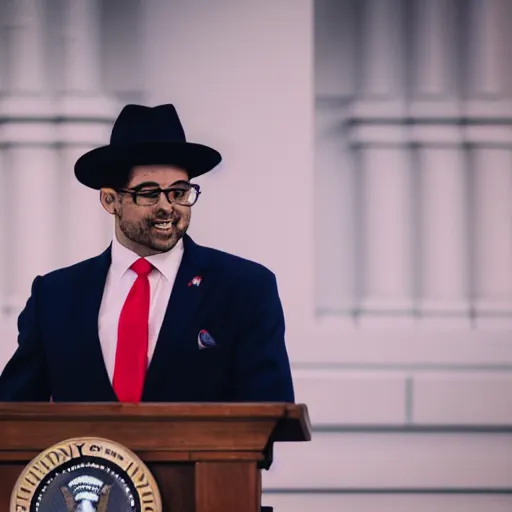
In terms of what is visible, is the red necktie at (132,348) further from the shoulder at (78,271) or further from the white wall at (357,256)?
the white wall at (357,256)

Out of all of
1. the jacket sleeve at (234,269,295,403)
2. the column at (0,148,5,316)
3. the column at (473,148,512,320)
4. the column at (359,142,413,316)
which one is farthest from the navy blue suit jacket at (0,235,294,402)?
the column at (473,148,512,320)

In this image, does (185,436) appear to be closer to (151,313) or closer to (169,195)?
(151,313)

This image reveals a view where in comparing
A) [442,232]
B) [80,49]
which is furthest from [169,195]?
[442,232]

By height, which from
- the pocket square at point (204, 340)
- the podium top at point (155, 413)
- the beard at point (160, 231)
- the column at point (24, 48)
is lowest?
the podium top at point (155, 413)

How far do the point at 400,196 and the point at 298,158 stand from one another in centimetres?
46

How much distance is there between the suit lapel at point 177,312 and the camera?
106 inches

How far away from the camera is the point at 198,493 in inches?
82.4

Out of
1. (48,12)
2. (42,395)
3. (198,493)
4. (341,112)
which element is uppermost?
(48,12)

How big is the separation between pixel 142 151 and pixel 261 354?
0.54 m

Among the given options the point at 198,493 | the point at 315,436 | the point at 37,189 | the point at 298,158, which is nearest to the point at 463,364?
the point at 315,436

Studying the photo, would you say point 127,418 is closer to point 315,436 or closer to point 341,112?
point 315,436

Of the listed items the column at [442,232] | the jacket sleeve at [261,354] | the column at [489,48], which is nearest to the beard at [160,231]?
the jacket sleeve at [261,354]

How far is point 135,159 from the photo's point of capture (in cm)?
283

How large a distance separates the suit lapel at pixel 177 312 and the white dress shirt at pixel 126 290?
35 millimetres
